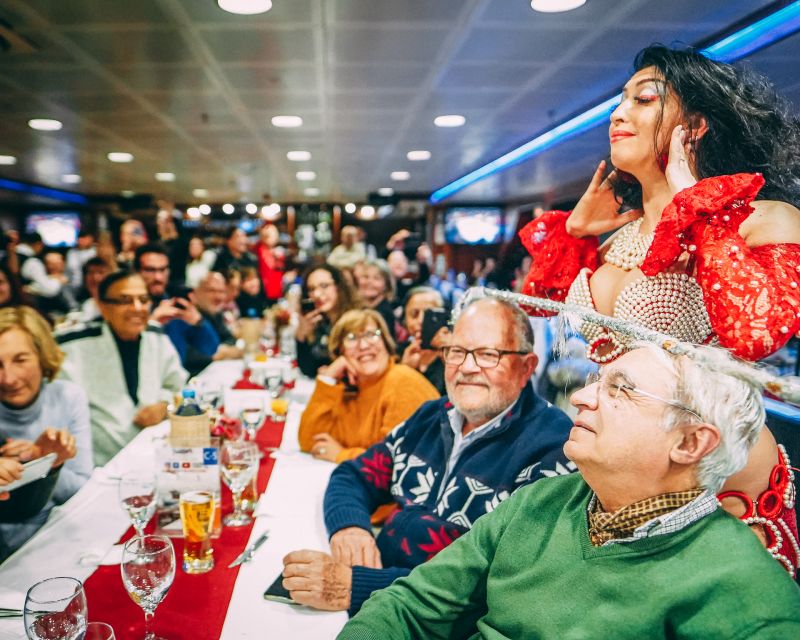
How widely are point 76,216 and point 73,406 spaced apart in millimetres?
13928

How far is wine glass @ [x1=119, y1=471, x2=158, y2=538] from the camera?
162cm

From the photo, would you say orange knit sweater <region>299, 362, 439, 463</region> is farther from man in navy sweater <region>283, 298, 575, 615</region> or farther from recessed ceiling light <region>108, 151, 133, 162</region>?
recessed ceiling light <region>108, 151, 133, 162</region>

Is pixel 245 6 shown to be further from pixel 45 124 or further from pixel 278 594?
pixel 45 124

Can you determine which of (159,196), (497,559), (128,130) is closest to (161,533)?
(497,559)

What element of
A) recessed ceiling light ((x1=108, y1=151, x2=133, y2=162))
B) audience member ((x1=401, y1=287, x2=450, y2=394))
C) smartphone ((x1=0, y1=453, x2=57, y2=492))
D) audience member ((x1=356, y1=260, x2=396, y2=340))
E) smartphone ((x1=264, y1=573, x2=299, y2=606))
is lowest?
smartphone ((x1=264, y1=573, x2=299, y2=606))

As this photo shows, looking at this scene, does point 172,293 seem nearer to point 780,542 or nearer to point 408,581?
point 408,581

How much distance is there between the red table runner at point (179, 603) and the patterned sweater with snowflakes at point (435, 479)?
31 cm

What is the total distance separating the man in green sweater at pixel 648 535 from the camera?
956 millimetres

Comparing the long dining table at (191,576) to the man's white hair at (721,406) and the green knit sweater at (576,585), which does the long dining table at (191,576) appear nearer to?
the green knit sweater at (576,585)

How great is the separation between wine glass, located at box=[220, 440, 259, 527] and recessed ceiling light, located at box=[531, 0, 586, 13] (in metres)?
2.42

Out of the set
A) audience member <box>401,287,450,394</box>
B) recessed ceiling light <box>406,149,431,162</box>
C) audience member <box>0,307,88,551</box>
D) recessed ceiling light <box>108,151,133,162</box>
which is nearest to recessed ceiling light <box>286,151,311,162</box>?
recessed ceiling light <box>406,149,431,162</box>

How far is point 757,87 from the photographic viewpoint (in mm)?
1358

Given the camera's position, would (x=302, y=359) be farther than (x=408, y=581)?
Yes

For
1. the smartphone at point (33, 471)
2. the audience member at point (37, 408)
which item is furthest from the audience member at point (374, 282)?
the smartphone at point (33, 471)
